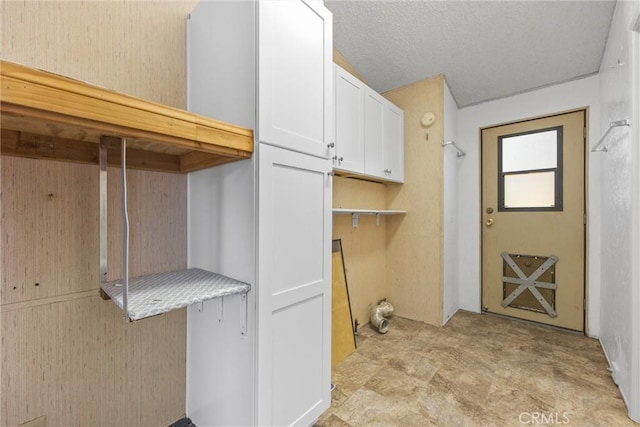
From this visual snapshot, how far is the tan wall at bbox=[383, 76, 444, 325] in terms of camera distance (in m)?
2.68

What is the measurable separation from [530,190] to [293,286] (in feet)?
9.41

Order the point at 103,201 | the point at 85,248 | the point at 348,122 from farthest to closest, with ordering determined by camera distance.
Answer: the point at 348,122, the point at 85,248, the point at 103,201

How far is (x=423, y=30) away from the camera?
213 cm

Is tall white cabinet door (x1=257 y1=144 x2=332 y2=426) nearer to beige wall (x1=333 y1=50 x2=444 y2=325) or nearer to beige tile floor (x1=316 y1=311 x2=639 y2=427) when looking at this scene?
beige tile floor (x1=316 y1=311 x2=639 y2=427)

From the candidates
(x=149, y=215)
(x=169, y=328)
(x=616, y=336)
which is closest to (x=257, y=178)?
(x=149, y=215)

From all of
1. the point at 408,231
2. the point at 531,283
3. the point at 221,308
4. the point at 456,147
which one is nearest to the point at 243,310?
the point at 221,308

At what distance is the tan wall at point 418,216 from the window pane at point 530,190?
88cm

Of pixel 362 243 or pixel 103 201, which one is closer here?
pixel 103 201

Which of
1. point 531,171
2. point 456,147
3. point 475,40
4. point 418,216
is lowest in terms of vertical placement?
point 418,216

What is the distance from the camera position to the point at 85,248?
3.75 ft

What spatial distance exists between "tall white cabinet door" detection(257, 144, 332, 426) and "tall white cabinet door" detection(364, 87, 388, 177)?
1.12m

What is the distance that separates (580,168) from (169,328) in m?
3.60

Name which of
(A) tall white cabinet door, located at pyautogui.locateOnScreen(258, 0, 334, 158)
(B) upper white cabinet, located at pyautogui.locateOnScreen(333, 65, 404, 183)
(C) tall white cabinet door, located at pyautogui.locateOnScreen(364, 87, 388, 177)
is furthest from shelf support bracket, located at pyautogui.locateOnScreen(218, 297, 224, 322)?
(C) tall white cabinet door, located at pyautogui.locateOnScreen(364, 87, 388, 177)

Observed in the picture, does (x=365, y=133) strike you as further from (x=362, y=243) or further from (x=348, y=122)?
(x=362, y=243)
